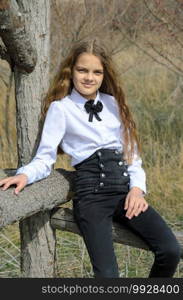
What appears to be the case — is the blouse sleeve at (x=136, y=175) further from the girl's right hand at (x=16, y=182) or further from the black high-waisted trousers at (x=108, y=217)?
the girl's right hand at (x=16, y=182)

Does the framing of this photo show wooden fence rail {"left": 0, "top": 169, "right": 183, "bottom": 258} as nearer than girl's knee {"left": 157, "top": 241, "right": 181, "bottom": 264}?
Yes

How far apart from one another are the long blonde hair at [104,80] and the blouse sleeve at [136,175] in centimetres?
3

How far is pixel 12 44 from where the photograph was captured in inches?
88.6

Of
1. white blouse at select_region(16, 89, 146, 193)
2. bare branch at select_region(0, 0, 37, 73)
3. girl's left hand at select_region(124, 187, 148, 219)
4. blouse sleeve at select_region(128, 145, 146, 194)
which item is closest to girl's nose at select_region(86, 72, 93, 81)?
white blouse at select_region(16, 89, 146, 193)

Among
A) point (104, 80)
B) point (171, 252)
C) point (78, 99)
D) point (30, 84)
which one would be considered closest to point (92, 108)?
point (78, 99)

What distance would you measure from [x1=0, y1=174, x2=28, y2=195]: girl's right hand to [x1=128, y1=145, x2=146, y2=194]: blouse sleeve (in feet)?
1.67

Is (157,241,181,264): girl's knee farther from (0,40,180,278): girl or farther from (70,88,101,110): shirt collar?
Answer: (70,88,101,110): shirt collar

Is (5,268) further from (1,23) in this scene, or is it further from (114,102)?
(1,23)

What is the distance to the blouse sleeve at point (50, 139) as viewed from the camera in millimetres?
2357

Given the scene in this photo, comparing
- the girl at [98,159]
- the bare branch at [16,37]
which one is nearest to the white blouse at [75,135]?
the girl at [98,159]

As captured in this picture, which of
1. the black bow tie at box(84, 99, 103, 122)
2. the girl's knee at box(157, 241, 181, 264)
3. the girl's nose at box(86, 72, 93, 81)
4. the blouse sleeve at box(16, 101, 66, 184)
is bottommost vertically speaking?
the girl's knee at box(157, 241, 181, 264)

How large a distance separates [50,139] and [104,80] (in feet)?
1.42

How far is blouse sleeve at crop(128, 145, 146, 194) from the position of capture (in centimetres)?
245

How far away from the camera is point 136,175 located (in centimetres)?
249
